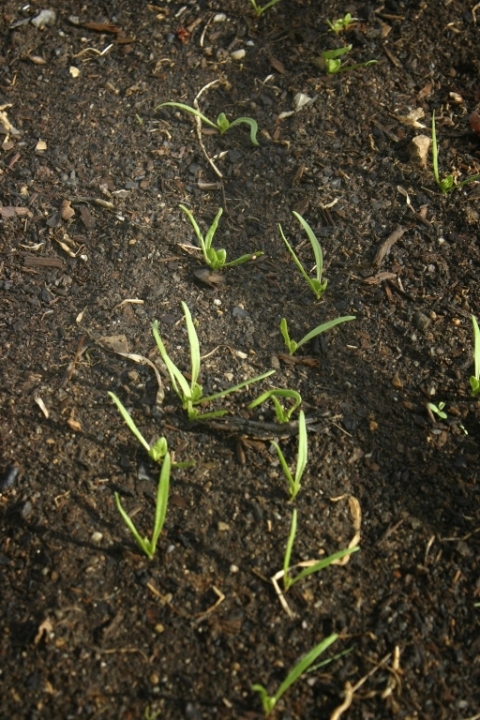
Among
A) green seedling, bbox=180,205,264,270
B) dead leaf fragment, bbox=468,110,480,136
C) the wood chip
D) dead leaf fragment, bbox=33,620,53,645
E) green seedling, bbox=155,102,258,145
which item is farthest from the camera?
dead leaf fragment, bbox=468,110,480,136

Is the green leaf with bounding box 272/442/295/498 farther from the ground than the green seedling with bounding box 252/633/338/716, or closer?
farther from the ground

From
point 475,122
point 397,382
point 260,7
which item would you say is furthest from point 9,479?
point 260,7

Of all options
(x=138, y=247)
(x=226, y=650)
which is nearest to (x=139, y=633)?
(x=226, y=650)

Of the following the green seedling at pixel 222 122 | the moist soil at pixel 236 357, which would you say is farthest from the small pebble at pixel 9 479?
the green seedling at pixel 222 122

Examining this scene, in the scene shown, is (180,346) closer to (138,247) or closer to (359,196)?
(138,247)

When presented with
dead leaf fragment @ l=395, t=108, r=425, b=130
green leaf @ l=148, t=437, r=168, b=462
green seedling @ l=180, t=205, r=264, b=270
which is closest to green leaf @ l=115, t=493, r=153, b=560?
green leaf @ l=148, t=437, r=168, b=462

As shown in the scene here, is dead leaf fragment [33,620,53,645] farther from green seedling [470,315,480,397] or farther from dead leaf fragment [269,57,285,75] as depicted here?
dead leaf fragment [269,57,285,75]

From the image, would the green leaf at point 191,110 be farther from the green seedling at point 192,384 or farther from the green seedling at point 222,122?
the green seedling at point 192,384
